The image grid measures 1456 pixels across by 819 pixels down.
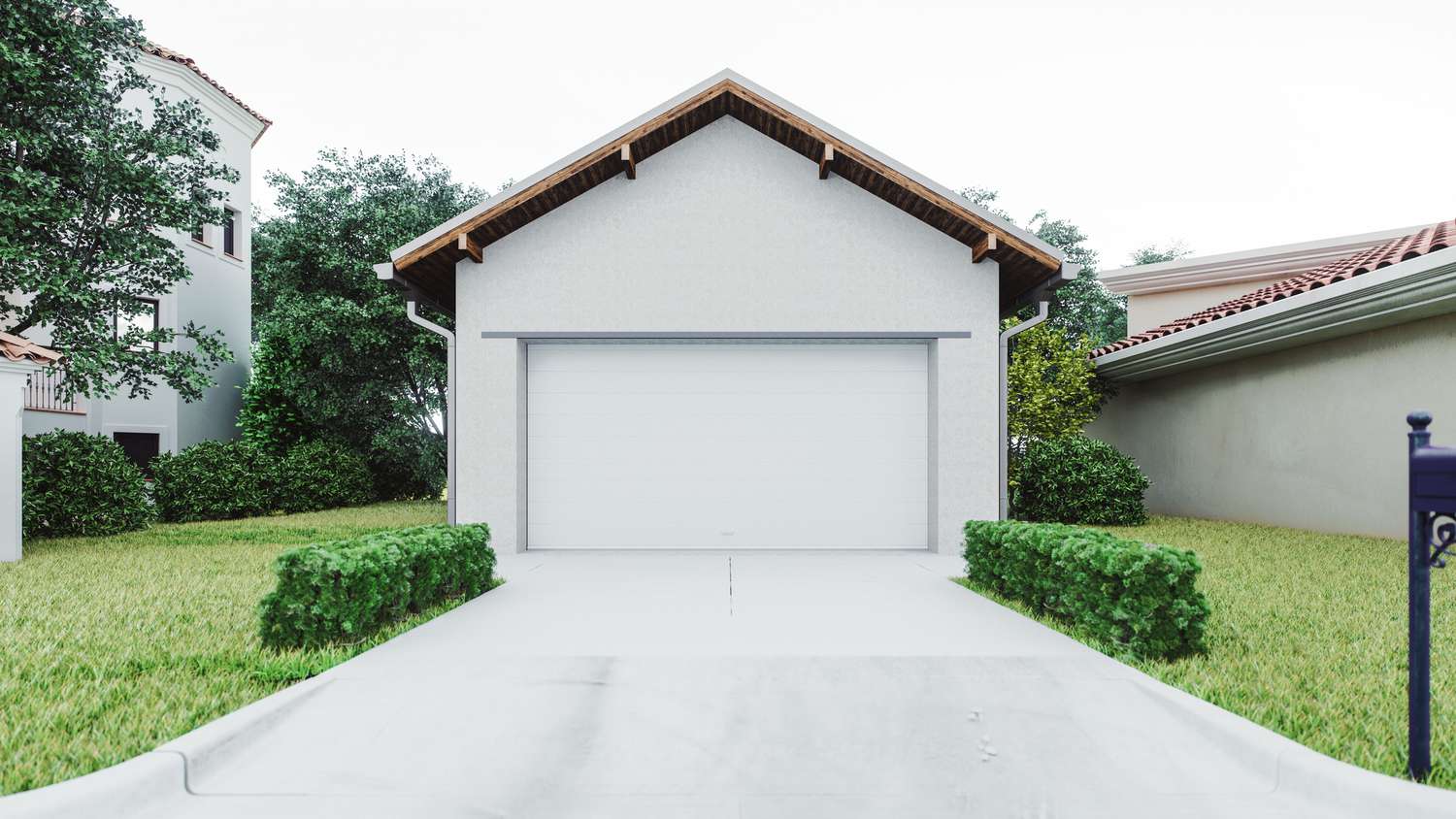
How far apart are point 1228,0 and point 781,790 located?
54.1ft

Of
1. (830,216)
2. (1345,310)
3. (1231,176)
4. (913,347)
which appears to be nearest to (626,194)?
(830,216)

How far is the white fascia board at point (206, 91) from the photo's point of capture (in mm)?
16203

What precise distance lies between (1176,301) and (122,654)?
1994 centimetres

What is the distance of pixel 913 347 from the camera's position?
32.0 feet

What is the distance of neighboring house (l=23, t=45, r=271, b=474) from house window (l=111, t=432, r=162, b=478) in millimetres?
18

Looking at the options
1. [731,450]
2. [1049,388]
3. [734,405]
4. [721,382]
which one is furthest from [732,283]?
[1049,388]

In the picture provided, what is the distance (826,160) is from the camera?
8.97 metres

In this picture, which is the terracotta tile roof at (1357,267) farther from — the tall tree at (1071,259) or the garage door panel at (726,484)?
the tall tree at (1071,259)

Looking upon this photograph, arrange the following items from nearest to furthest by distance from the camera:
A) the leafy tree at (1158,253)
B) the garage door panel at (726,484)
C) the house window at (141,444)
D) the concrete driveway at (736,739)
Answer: the concrete driveway at (736,739) < the garage door panel at (726,484) < the house window at (141,444) < the leafy tree at (1158,253)

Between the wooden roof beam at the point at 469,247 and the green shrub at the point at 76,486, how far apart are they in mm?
7142

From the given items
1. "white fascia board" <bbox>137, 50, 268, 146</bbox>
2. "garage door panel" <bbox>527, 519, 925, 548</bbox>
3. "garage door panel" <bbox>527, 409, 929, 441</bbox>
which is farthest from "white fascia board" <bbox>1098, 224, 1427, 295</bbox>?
"white fascia board" <bbox>137, 50, 268, 146</bbox>

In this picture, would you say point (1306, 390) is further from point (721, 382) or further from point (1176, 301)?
point (721, 382)

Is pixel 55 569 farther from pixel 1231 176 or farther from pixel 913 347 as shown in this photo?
pixel 1231 176

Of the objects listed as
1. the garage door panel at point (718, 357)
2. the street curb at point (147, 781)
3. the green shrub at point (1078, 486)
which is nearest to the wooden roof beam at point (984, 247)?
the garage door panel at point (718, 357)
